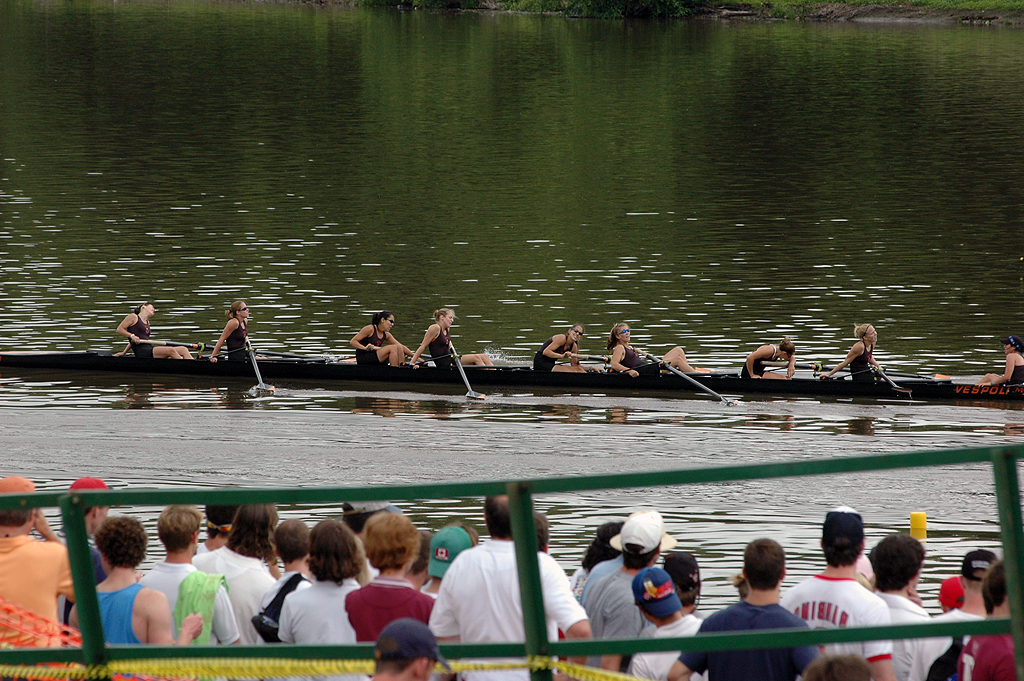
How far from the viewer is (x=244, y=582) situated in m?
6.34

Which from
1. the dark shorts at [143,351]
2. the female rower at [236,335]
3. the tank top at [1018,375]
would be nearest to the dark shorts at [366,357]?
the female rower at [236,335]

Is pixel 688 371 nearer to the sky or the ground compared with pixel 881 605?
nearer to the ground

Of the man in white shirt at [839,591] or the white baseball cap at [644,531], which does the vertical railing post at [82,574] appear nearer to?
the white baseball cap at [644,531]

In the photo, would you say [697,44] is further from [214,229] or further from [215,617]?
[215,617]

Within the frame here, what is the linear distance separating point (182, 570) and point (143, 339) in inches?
647

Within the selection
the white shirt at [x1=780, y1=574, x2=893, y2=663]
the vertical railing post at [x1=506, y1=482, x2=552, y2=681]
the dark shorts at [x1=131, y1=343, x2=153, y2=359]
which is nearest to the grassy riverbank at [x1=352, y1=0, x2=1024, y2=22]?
the dark shorts at [x1=131, y1=343, x2=153, y2=359]

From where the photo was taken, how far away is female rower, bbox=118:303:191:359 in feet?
71.3

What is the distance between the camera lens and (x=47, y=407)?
1956cm

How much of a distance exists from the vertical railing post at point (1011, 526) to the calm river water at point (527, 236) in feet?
26.7

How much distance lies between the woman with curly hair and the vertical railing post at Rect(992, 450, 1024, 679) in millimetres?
3482

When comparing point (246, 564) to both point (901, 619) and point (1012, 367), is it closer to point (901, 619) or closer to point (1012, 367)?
point (901, 619)

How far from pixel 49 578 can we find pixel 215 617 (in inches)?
28.4

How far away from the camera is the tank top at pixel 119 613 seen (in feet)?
18.5

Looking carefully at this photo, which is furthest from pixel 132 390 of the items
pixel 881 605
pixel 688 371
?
pixel 881 605
